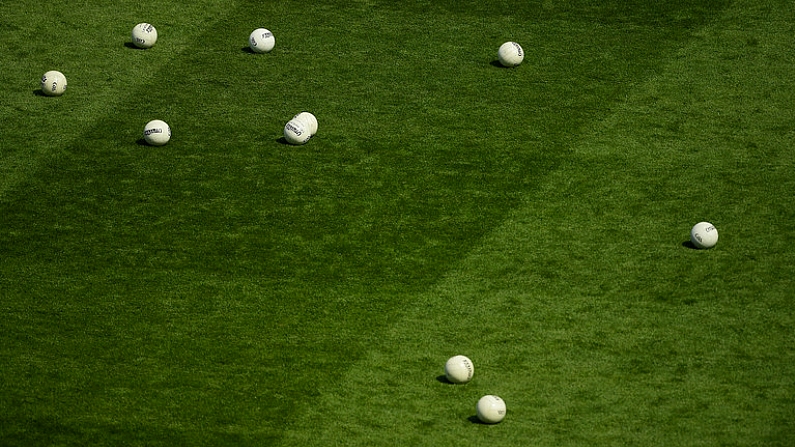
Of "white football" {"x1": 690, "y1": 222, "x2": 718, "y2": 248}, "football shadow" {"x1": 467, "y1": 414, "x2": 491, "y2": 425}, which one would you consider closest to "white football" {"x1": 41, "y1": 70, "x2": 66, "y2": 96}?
"football shadow" {"x1": 467, "y1": 414, "x2": 491, "y2": 425}

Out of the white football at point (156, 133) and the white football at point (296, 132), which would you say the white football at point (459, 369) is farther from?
the white football at point (156, 133)

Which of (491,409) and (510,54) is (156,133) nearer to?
(510,54)

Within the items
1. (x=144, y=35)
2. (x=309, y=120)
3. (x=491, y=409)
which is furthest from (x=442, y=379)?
(x=144, y=35)

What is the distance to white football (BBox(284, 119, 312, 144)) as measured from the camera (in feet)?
48.5

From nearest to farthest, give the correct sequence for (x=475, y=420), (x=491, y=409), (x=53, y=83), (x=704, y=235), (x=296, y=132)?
(x=491, y=409)
(x=475, y=420)
(x=704, y=235)
(x=296, y=132)
(x=53, y=83)

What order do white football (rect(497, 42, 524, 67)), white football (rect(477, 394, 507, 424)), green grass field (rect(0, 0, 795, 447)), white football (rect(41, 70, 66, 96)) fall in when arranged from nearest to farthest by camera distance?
white football (rect(477, 394, 507, 424)), green grass field (rect(0, 0, 795, 447)), white football (rect(41, 70, 66, 96)), white football (rect(497, 42, 524, 67))

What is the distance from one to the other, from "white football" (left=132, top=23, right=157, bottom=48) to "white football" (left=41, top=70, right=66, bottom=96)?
1.45m

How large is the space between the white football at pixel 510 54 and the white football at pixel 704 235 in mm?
4533

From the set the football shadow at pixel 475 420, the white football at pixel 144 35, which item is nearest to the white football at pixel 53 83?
the white football at pixel 144 35

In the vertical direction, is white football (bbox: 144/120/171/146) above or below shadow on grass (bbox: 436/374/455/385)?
above

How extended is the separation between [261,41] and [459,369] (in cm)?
759

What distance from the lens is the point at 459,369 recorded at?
11.0 m

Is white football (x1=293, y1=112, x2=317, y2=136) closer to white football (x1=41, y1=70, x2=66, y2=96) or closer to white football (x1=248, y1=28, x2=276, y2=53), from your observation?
white football (x1=248, y1=28, x2=276, y2=53)

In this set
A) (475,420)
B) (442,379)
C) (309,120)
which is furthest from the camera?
(309,120)
